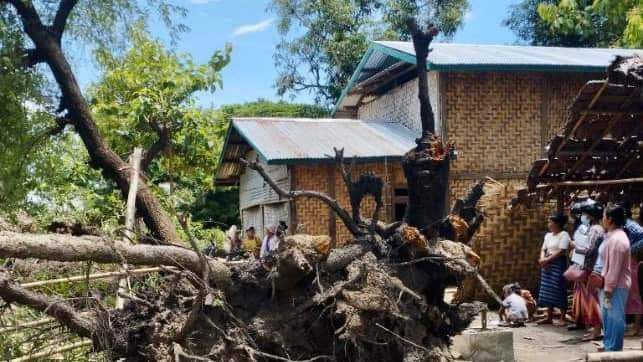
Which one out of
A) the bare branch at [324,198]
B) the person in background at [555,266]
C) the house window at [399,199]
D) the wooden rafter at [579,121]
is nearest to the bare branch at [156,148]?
the house window at [399,199]

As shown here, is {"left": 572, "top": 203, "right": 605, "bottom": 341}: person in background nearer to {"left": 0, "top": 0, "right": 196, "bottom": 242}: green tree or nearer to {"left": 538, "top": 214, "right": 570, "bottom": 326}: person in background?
{"left": 538, "top": 214, "right": 570, "bottom": 326}: person in background

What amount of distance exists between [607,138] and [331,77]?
16.3 meters

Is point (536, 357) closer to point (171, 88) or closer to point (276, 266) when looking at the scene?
point (276, 266)

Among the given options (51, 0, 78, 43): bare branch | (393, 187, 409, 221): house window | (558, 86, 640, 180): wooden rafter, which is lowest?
(393, 187, 409, 221): house window

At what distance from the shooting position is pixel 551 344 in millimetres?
7172

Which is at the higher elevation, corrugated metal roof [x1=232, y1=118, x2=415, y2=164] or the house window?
corrugated metal roof [x1=232, y1=118, x2=415, y2=164]

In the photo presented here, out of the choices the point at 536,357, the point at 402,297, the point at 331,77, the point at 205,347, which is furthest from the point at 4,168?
the point at 331,77

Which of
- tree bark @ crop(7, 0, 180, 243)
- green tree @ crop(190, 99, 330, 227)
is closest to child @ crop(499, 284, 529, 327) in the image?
tree bark @ crop(7, 0, 180, 243)

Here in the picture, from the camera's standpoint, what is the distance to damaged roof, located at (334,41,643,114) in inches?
452

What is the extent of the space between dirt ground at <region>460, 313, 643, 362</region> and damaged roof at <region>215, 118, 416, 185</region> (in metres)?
4.14

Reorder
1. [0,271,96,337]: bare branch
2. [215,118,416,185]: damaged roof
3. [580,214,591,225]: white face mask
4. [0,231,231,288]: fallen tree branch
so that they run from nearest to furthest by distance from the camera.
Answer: [0,231,231,288]: fallen tree branch < [0,271,96,337]: bare branch < [580,214,591,225]: white face mask < [215,118,416,185]: damaged roof

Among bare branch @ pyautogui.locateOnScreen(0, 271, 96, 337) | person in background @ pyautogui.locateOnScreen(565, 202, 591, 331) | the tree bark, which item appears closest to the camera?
bare branch @ pyautogui.locateOnScreen(0, 271, 96, 337)

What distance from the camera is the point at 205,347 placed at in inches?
165

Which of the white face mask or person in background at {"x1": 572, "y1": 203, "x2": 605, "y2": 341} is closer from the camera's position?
person in background at {"x1": 572, "y1": 203, "x2": 605, "y2": 341}
